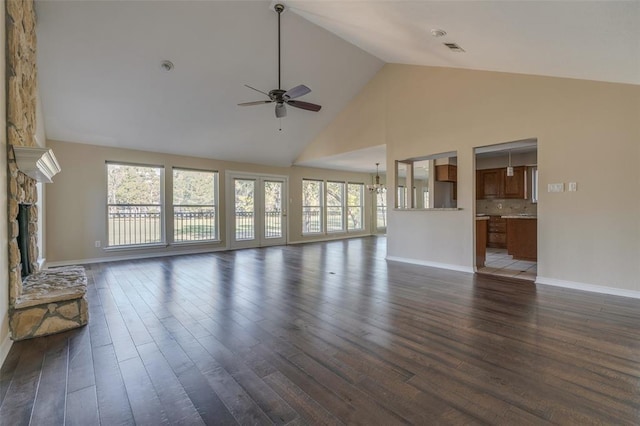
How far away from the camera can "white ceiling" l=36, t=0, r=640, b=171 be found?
278 cm

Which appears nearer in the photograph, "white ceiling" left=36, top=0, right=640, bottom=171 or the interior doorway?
"white ceiling" left=36, top=0, right=640, bottom=171

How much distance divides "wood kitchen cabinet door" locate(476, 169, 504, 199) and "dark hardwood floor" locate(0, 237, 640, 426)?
13.8 feet

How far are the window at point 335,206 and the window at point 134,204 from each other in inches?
209

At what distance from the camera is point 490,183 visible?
771 cm

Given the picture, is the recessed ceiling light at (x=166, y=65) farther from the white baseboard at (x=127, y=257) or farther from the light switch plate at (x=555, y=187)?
the light switch plate at (x=555, y=187)

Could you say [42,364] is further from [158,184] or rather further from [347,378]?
[158,184]

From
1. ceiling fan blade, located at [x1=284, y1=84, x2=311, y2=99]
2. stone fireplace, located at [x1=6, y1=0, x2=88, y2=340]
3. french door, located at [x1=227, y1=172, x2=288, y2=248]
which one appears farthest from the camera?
french door, located at [x1=227, y1=172, x2=288, y2=248]

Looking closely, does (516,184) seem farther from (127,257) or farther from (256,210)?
(127,257)

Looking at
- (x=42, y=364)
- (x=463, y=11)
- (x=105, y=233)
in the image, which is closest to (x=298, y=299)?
(x=42, y=364)

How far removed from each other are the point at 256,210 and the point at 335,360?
6.90 m

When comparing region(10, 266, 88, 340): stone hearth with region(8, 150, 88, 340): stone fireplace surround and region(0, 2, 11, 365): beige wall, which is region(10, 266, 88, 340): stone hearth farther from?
region(0, 2, 11, 365): beige wall

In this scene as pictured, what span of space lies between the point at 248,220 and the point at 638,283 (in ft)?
25.5

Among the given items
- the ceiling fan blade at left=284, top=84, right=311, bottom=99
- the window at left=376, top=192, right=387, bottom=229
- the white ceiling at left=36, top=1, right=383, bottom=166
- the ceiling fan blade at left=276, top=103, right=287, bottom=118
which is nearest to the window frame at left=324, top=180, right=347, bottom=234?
the window at left=376, top=192, right=387, bottom=229

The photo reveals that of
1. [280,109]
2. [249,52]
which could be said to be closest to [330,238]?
[280,109]
